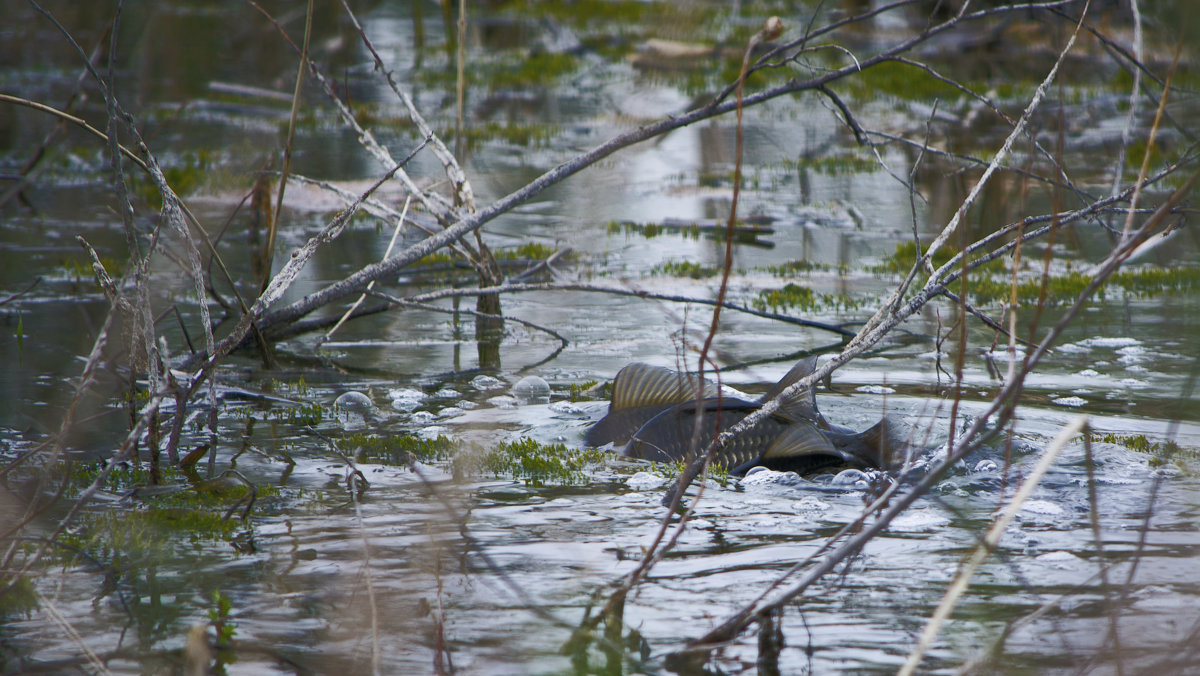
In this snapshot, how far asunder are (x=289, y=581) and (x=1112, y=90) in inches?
764

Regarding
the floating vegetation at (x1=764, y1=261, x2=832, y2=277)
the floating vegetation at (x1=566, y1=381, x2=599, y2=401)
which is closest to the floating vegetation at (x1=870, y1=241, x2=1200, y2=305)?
the floating vegetation at (x1=764, y1=261, x2=832, y2=277)

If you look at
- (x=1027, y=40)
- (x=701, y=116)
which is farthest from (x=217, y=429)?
(x=1027, y=40)

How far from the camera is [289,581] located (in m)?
3.82

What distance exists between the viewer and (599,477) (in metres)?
5.02

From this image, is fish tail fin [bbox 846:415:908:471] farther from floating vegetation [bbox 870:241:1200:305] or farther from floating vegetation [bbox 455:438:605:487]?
floating vegetation [bbox 870:241:1200:305]

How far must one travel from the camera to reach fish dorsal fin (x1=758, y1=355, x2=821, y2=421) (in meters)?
5.27

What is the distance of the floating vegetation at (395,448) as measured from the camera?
5.22 m

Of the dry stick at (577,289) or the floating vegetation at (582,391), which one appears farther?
the floating vegetation at (582,391)

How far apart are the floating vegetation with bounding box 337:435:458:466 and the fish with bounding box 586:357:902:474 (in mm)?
695

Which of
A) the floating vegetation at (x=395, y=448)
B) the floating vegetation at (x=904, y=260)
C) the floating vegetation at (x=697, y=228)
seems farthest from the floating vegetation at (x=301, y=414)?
the floating vegetation at (x=697, y=228)

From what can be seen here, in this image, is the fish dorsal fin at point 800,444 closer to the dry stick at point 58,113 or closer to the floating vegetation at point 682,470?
the floating vegetation at point 682,470

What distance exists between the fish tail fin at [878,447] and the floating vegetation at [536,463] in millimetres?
1102

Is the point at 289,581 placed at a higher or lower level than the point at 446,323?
lower

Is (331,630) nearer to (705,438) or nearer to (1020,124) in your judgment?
(705,438)
